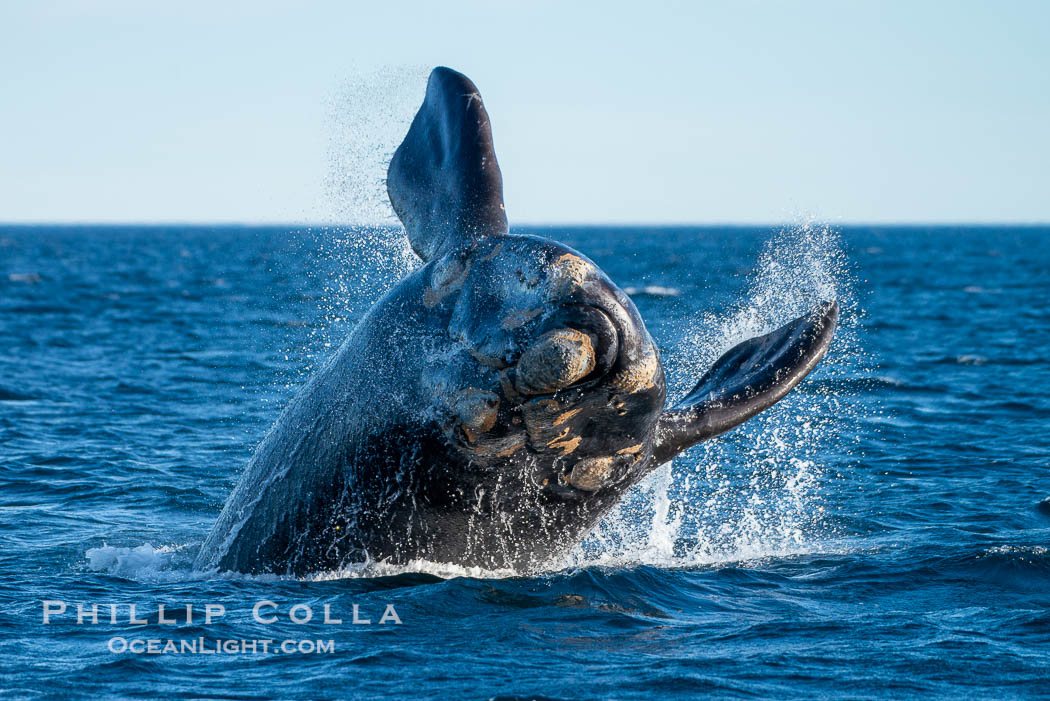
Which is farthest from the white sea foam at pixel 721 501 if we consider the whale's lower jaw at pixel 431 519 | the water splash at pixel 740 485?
the whale's lower jaw at pixel 431 519

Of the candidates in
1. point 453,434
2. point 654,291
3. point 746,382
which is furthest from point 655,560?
point 654,291

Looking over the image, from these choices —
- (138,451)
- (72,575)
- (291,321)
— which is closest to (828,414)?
(138,451)

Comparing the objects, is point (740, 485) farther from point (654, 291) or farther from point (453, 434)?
point (654, 291)

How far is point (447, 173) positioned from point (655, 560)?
3781mm

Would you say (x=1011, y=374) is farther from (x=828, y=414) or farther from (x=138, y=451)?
(x=138, y=451)

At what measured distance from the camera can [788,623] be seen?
738 centimetres

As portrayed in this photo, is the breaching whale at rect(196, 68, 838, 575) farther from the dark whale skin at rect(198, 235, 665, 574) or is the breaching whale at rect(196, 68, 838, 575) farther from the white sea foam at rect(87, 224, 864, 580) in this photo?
the white sea foam at rect(87, 224, 864, 580)

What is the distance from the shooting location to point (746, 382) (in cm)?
677

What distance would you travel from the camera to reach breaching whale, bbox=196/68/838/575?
17.6 feet

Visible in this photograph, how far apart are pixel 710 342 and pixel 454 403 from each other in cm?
562

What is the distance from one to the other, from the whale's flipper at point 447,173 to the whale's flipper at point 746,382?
1.38 m

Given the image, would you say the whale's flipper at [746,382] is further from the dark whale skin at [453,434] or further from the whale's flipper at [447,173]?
the whale's flipper at [447,173]

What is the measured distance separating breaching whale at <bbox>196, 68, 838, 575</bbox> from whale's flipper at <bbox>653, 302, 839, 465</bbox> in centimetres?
1

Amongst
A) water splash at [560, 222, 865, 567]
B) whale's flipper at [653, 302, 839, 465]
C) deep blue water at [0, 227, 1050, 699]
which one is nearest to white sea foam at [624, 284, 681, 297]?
deep blue water at [0, 227, 1050, 699]
